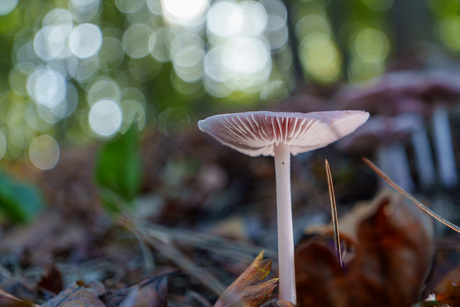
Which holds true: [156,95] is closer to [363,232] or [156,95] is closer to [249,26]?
[249,26]

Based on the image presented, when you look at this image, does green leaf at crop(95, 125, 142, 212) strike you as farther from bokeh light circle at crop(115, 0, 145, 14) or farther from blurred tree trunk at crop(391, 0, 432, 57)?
bokeh light circle at crop(115, 0, 145, 14)

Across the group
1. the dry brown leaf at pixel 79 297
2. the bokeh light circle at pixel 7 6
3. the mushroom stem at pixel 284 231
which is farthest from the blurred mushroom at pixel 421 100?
the bokeh light circle at pixel 7 6

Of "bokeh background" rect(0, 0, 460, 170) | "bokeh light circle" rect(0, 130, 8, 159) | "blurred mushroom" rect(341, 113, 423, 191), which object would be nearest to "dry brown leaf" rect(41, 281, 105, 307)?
"blurred mushroom" rect(341, 113, 423, 191)

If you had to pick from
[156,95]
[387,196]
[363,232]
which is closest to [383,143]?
[387,196]

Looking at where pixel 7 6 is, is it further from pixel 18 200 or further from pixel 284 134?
pixel 284 134

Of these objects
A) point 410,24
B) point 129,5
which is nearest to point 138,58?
point 129,5

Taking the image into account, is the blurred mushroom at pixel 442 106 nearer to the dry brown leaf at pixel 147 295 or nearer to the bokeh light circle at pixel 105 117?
the dry brown leaf at pixel 147 295

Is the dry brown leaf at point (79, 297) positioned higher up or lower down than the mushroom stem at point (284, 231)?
lower down
